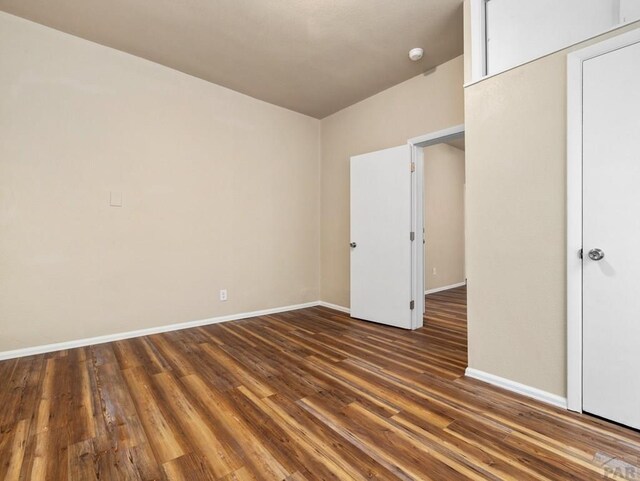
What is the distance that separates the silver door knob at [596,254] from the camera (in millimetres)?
1716

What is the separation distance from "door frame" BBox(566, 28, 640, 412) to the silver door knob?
55 mm

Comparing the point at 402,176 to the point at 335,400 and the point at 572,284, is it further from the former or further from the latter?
the point at 335,400

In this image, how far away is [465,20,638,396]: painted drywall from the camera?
188cm

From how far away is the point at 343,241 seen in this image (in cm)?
433

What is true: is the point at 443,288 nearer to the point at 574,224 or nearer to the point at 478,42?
the point at 574,224

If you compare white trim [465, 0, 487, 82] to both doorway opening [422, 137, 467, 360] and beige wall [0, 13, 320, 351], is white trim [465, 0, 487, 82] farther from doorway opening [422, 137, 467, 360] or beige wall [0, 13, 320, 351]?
doorway opening [422, 137, 467, 360]

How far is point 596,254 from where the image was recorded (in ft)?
5.67

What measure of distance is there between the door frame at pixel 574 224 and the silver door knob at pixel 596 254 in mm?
55

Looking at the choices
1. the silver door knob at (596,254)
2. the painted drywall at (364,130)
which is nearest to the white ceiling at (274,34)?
the painted drywall at (364,130)

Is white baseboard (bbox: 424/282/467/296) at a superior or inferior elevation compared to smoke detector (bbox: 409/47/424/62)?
inferior

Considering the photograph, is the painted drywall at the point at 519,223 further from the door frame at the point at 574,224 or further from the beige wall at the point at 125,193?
the beige wall at the point at 125,193

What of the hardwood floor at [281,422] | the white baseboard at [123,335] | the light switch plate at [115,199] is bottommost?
the hardwood floor at [281,422]

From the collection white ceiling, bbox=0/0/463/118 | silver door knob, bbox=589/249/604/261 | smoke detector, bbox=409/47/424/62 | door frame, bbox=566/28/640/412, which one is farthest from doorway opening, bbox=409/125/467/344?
silver door knob, bbox=589/249/604/261

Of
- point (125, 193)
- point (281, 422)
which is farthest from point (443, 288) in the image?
point (125, 193)
